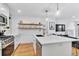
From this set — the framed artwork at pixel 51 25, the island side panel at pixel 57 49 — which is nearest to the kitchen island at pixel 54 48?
the island side panel at pixel 57 49

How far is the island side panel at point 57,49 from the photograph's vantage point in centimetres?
181

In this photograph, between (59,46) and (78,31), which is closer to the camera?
(59,46)

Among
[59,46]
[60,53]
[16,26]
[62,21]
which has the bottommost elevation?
[60,53]

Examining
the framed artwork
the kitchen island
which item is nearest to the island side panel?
the kitchen island

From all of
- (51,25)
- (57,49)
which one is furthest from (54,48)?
(51,25)

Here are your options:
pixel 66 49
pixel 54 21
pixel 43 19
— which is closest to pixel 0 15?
pixel 66 49

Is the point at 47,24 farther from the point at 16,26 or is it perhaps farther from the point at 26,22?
the point at 16,26

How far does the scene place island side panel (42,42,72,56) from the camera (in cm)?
181

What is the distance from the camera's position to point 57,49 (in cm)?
194

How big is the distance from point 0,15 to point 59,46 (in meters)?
1.86

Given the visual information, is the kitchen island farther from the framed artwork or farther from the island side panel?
the framed artwork

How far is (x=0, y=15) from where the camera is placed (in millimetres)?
2670

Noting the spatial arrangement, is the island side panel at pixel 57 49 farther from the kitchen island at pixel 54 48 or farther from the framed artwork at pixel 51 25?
the framed artwork at pixel 51 25

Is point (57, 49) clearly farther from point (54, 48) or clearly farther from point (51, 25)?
point (51, 25)
